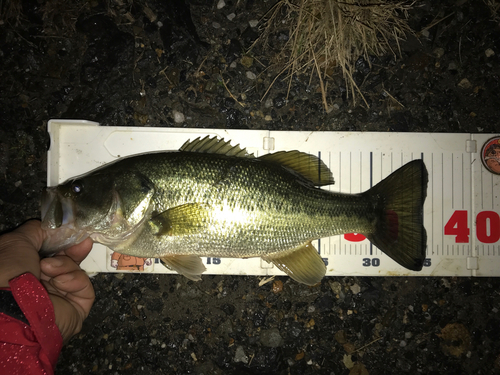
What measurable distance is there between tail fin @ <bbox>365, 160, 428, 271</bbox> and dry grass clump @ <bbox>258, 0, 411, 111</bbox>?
0.82 m

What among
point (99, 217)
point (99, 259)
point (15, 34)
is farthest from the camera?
point (15, 34)

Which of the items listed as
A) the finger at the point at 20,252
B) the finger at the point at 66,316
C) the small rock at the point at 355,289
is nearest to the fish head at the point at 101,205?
the finger at the point at 20,252

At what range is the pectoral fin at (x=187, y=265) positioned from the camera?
6.82 ft

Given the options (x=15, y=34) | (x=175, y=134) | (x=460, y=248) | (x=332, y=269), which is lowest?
(x=332, y=269)

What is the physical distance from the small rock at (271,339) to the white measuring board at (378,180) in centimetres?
50

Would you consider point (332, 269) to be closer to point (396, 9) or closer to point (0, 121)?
point (396, 9)

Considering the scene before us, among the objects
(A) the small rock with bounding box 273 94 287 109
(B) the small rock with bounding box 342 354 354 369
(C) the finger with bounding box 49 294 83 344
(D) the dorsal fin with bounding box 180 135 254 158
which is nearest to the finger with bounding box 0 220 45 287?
(C) the finger with bounding box 49 294 83 344

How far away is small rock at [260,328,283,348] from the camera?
2.52 metres

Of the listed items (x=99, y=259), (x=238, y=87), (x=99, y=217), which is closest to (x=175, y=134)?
(x=238, y=87)

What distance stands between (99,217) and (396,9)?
2.80m

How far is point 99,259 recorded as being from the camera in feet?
8.05

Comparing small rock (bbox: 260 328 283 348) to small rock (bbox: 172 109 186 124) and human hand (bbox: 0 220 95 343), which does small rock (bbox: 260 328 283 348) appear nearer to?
human hand (bbox: 0 220 95 343)

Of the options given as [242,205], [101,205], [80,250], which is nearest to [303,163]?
[242,205]

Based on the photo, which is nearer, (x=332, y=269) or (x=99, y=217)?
(x=99, y=217)
